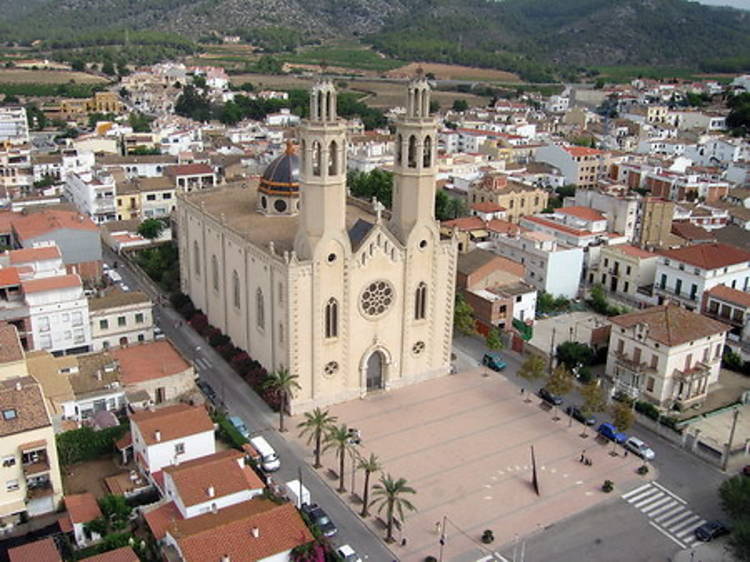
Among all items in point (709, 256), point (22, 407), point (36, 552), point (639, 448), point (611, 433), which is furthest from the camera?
point (709, 256)

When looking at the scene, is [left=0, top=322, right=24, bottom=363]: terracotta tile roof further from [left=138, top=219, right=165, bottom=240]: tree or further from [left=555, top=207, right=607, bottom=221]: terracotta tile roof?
[left=555, top=207, right=607, bottom=221]: terracotta tile roof

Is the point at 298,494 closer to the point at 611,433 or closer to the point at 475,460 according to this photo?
the point at 475,460

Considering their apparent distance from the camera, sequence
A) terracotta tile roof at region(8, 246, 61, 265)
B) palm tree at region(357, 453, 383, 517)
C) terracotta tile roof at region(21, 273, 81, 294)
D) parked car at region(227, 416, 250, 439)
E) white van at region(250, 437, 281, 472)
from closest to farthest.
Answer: palm tree at region(357, 453, 383, 517)
white van at region(250, 437, 281, 472)
parked car at region(227, 416, 250, 439)
terracotta tile roof at region(21, 273, 81, 294)
terracotta tile roof at region(8, 246, 61, 265)

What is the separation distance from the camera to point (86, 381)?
1950 inches

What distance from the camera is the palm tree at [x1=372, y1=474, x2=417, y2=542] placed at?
38.2 m

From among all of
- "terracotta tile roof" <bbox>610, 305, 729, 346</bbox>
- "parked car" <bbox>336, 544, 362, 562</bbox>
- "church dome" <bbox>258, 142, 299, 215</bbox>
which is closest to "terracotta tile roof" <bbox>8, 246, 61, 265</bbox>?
"church dome" <bbox>258, 142, 299, 215</bbox>

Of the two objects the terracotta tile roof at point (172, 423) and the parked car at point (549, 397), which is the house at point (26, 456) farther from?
the parked car at point (549, 397)

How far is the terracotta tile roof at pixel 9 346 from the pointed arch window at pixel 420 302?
86.1 ft

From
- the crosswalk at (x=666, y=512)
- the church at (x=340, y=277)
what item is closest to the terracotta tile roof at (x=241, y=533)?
the church at (x=340, y=277)

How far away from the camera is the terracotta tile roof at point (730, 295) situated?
2522 inches

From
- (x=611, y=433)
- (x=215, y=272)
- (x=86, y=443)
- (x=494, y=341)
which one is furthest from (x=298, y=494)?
(x=215, y=272)

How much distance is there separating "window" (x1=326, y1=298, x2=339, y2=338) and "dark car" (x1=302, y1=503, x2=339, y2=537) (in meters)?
13.4

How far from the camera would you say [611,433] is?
1954 inches

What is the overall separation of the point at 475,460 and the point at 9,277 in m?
37.1
